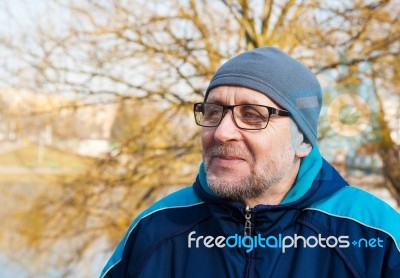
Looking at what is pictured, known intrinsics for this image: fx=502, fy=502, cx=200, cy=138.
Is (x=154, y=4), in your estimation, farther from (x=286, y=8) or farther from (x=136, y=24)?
(x=286, y=8)

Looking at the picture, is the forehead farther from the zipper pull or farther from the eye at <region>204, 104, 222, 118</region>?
the zipper pull

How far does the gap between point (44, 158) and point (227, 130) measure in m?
5.63

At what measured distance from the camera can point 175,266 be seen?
1.41 metres

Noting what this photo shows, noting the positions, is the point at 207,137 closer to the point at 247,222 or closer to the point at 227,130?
the point at 227,130

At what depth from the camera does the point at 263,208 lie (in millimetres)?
1339

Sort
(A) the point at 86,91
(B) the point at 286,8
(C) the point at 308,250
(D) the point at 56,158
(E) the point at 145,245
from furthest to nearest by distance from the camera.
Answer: (D) the point at 56,158 → (A) the point at 86,91 → (B) the point at 286,8 → (E) the point at 145,245 → (C) the point at 308,250

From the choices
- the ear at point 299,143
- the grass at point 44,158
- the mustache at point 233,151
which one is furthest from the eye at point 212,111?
the grass at point 44,158

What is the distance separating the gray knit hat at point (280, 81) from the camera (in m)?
1.41

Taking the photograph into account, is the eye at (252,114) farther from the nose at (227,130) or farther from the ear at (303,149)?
the ear at (303,149)

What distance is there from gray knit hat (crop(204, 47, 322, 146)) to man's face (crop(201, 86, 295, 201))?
0.03m

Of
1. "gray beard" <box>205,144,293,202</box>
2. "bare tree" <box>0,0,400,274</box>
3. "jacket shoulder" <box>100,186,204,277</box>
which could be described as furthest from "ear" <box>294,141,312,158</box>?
"bare tree" <box>0,0,400,274</box>

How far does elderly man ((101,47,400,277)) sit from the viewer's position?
4.25 feet

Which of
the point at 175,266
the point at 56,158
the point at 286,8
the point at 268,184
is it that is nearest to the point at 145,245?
the point at 175,266

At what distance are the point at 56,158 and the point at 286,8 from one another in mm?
3483
